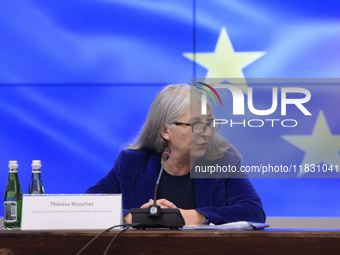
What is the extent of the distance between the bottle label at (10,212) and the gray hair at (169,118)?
0.83 m

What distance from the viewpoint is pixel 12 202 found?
4.15ft

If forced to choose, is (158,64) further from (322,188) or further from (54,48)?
(322,188)

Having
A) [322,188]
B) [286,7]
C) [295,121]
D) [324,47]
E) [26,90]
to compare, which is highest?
[286,7]

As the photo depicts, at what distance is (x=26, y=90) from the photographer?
2.63 meters

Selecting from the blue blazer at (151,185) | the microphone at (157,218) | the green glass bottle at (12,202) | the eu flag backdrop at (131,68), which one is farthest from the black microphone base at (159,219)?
the eu flag backdrop at (131,68)

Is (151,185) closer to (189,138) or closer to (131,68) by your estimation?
(189,138)

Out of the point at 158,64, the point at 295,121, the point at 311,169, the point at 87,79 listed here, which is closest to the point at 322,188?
the point at 311,169

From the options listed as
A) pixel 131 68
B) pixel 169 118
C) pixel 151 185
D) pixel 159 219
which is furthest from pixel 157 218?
pixel 131 68

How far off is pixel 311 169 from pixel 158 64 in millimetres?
1156

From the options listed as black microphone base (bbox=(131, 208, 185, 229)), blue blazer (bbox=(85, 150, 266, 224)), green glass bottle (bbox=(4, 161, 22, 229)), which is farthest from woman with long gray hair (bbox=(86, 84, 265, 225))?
black microphone base (bbox=(131, 208, 185, 229))

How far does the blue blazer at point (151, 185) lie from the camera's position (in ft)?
5.90

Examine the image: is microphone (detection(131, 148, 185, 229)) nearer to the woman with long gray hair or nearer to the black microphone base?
the black microphone base

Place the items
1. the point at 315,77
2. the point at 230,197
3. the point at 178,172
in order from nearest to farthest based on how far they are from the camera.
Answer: the point at 230,197 → the point at 178,172 → the point at 315,77

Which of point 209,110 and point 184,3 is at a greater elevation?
point 184,3
